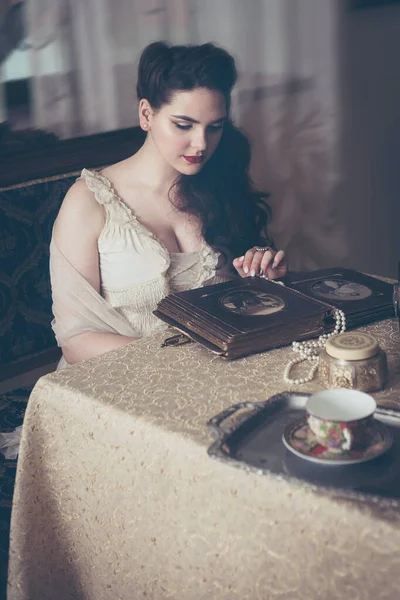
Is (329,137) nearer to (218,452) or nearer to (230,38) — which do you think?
(230,38)

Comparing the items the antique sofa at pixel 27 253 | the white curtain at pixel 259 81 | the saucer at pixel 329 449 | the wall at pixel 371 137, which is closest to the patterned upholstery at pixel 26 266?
the antique sofa at pixel 27 253

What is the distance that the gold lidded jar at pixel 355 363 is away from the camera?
1195 mm

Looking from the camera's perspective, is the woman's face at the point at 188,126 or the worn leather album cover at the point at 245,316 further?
the woman's face at the point at 188,126

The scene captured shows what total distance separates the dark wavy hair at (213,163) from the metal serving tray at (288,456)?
41.1 inches

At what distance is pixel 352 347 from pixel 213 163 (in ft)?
3.81

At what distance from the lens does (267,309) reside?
1477 millimetres

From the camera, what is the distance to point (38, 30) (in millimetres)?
2523

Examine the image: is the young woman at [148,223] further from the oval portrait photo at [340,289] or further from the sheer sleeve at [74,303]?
the oval portrait photo at [340,289]

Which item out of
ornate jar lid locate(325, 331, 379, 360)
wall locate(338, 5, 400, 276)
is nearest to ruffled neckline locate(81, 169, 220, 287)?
ornate jar lid locate(325, 331, 379, 360)

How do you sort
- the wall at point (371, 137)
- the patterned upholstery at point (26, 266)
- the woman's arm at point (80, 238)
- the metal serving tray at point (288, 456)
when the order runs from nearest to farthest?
the metal serving tray at point (288, 456) → the woman's arm at point (80, 238) → the patterned upholstery at point (26, 266) → the wall at point (371, 137)

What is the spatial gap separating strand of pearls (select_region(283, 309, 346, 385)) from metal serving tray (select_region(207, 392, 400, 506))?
0.10m

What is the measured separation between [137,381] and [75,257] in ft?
2.33

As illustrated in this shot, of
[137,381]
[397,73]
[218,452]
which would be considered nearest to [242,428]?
[218,452]

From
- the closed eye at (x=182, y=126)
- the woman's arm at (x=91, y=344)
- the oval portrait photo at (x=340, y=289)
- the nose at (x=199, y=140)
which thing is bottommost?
the woman's arm at (x=91, y=344)
